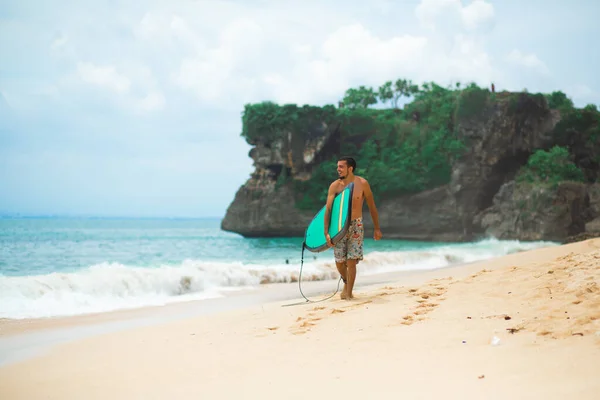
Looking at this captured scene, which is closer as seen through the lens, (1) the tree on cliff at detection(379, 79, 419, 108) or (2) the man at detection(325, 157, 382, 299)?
(2) the man at detection(325, 157, 382, 299)

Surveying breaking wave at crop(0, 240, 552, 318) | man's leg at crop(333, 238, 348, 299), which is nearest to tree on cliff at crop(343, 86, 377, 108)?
breaking wave at crop(0, 240, 552, 318)

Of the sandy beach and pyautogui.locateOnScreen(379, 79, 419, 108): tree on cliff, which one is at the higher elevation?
pyautogui.locateOnScreen(379, 79, 419, 108): tree on cliff

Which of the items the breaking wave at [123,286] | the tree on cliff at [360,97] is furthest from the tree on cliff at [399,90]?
the breaking wave at [123,286]

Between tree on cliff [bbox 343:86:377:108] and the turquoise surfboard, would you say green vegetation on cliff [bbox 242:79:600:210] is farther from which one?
the turquoise surfboard

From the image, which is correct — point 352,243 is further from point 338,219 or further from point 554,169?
point 554,169

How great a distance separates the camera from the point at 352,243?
6031mm

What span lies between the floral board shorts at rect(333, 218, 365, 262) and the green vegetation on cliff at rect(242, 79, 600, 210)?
31.3 meters

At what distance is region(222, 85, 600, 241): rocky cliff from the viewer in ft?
108

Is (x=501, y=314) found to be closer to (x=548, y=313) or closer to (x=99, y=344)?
(x=548, y=313)

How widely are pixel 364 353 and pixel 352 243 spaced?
2.60 m

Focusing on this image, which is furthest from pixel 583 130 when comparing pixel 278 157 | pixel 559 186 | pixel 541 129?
pixel 278 157

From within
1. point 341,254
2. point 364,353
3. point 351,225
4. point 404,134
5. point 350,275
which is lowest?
point 364,353

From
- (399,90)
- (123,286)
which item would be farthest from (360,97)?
(123,286)

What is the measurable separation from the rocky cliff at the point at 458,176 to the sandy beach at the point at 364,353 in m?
29.2
